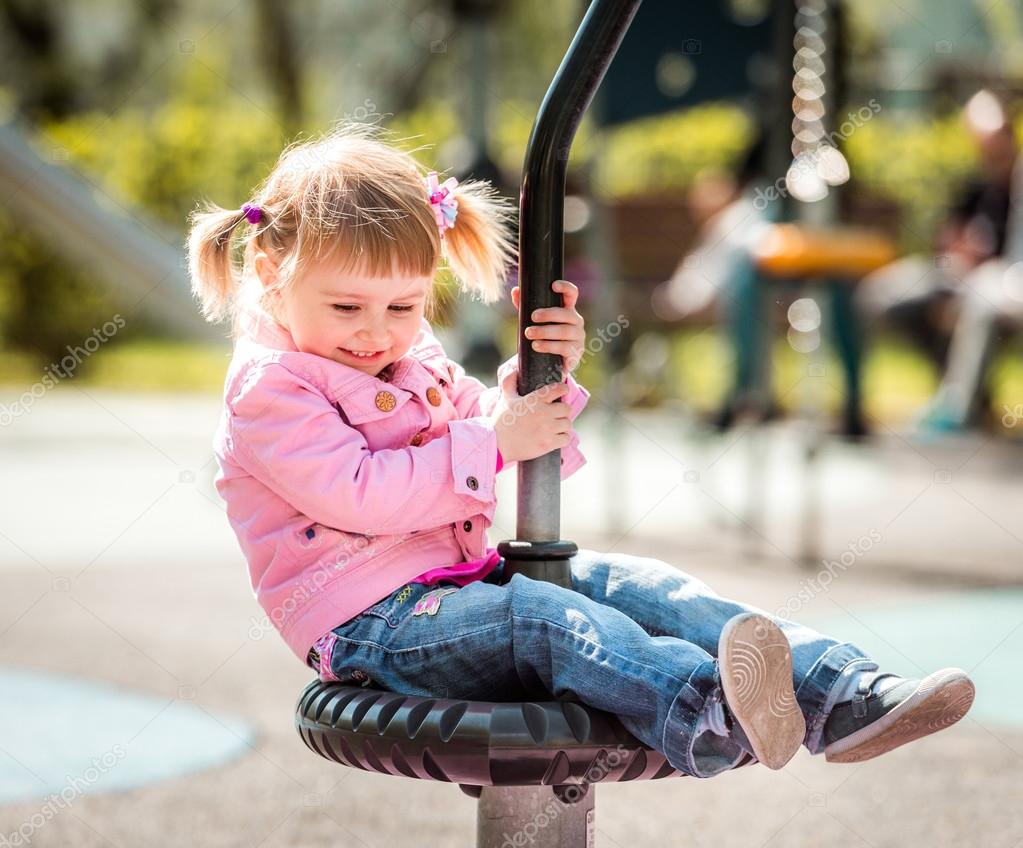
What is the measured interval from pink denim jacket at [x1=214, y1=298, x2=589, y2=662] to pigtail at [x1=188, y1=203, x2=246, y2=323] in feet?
0.42

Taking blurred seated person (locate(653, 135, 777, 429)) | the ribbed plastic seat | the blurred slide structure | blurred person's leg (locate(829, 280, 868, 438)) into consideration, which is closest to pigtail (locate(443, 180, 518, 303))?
the ribbed plastic seat

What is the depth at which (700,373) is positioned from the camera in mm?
12281

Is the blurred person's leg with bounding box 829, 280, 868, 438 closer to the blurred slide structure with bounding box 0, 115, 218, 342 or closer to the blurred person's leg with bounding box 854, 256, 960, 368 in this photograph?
the blurred person's leg with bounding box 854, 256, 960, 368

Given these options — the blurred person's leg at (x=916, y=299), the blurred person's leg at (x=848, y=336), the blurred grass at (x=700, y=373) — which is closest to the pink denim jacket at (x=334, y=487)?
the blurred person's leg at (x=848, y=336)

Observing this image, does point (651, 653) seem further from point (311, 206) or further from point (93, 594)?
point (93, 594)

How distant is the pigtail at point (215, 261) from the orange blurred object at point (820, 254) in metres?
2.94

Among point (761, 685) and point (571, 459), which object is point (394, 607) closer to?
point (571, 459)

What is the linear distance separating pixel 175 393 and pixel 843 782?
8.95m

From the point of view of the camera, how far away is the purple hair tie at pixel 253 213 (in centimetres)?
181

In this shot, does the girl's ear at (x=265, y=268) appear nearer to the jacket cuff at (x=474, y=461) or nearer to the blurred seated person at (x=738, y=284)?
the jacket cuff at (x=474, y=461)

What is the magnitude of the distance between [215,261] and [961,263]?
23.0ft

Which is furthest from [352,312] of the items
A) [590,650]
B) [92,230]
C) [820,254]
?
[820,254]

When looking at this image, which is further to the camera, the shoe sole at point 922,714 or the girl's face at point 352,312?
the girl's face at point 352,312

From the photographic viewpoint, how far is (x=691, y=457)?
7.84 meters
